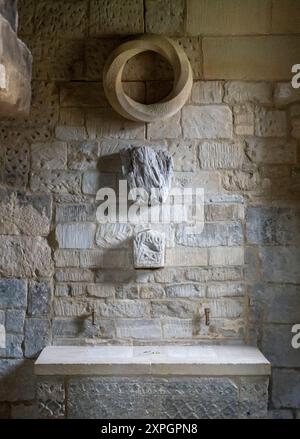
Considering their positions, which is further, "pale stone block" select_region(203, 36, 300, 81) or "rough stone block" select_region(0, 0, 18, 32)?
"pale stone block" select_region(203, 36, 300, 81)

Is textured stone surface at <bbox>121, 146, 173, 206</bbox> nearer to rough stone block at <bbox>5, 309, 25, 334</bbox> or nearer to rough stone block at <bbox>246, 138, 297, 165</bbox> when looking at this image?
rough stone block at <bbox>246, 138, 297, 165</bbox>

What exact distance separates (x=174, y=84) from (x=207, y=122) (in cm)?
32

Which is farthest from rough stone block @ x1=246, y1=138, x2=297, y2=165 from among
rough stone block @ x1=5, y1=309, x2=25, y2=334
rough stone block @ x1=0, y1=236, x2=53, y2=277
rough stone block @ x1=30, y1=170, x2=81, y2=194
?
rough stone block @ x1=5, y1=309, x2=25, y2=334

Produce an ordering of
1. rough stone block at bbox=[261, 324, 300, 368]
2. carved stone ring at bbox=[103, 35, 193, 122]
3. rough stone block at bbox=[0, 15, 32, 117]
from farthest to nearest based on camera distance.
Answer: rough stone block at bbox=[261, 324, 300, 368] → carved stone ring at bbox=[103, 35, 193, 122] → rough stone block at bbox=[0, 15, 32, 117]

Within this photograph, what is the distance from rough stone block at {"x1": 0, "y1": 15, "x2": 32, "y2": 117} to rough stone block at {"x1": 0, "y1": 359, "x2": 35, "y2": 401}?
154 cm

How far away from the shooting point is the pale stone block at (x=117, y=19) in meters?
2.88

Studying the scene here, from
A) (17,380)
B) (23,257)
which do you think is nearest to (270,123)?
(23,257)

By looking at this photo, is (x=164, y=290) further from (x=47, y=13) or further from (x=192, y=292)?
(x=47, y=13)

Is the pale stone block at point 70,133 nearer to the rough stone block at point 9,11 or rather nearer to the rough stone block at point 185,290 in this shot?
the rough stone block at point 9,11

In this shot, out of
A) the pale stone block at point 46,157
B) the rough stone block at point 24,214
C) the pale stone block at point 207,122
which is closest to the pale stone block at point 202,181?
the pale stone block at point 207,122

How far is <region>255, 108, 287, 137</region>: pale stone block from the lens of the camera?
287 cm

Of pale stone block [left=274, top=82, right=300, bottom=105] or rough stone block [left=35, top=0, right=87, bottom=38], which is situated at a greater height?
rough stone block [left=35, top=0, right=87, bottom=38]

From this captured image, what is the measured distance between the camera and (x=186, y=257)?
2.88 m

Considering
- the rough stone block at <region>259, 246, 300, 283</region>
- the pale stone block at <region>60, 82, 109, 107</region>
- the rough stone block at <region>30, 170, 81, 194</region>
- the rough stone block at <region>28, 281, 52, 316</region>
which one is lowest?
the rough stone block at <region>28, 281, 52, 316</region>
